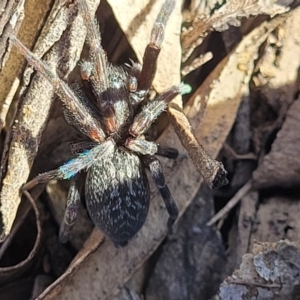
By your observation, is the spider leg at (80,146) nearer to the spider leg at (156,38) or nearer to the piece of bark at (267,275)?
the spider leg at (156,38)

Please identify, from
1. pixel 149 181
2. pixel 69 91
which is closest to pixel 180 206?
pixel 149 181

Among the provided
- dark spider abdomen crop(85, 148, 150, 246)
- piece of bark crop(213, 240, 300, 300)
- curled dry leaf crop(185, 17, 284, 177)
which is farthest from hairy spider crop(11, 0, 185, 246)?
piece of bark crop(213, 240, 300, 300)

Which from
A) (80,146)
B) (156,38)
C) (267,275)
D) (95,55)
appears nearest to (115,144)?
(80,146)

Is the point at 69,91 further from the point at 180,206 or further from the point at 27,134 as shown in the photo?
the point at 180,206

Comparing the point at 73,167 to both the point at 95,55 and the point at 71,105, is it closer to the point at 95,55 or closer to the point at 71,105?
the point at 71,105

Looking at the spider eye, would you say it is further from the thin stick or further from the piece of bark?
the piece of bark
